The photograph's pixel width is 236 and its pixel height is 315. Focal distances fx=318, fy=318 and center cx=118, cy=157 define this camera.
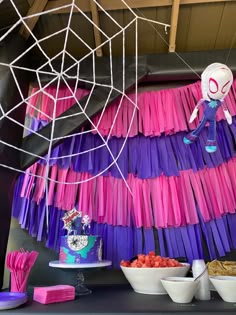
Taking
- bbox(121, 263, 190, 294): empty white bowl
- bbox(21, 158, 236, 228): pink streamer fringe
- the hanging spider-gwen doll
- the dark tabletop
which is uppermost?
the hanging spider-gwen doll

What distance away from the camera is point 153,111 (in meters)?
1.36

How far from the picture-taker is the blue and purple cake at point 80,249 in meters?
1.07

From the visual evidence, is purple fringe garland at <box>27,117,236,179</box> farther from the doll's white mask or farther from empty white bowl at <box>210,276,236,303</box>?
empty white bowl at <box>210,276,236,303</box>

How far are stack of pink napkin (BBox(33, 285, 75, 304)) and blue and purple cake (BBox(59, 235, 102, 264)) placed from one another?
0.12 meters

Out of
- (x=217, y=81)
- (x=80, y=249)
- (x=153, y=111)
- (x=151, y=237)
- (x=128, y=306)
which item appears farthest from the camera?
(x=153, y=111)

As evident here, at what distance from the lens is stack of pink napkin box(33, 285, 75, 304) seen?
2.99 feet

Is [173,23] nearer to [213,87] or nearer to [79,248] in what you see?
[213,87]

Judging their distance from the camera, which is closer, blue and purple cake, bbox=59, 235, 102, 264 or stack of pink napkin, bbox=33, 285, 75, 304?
stack of pink napkin, bbox=33, 285, 75, 304

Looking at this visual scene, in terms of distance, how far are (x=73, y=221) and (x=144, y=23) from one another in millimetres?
876

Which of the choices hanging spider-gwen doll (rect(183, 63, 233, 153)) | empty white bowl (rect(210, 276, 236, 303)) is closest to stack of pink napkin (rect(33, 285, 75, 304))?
empty white bowl (rect(210, 276, 236, 303))

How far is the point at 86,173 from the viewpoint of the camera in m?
1.33

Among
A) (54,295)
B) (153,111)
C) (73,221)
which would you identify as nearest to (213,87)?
(153,111)

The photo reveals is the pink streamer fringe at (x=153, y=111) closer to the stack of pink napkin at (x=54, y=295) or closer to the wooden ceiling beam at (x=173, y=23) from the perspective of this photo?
the wooden ceiling beam at (x=173, y=23)

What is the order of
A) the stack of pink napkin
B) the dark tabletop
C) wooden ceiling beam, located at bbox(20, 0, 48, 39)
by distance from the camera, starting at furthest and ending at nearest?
wooden ceiling beam, located at bbox(20, 0, 48, 39) < the stack of pink napkin < the dark tabletop
